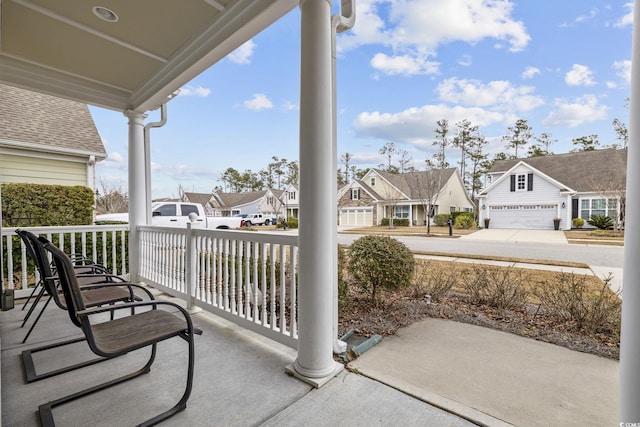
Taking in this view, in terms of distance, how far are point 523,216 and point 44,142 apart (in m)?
18.4

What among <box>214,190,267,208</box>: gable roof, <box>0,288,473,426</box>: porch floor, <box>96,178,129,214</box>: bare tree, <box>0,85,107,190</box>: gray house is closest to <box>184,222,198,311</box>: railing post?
<box>0,288,473,426</box>: porch floor

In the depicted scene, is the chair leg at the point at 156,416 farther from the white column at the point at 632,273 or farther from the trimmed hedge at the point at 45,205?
the trimmed hedge at the point at 45,205

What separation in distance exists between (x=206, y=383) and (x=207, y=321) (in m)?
1.18

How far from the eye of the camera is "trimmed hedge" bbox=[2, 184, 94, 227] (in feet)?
18.5

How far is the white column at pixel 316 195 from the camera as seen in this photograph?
188 centimetres

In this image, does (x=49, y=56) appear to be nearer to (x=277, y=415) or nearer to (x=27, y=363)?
(x=27, y=363)

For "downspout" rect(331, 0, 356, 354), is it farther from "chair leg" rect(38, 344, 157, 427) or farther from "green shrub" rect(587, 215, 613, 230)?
"green shrub" rect(587, 215, 613, 230)

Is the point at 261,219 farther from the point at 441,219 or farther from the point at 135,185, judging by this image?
the point at 135,185

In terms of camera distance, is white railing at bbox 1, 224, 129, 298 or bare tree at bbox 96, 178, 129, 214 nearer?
white railing at bbox 1, 224, 129, 298

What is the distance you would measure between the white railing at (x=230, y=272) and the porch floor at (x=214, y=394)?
1.09 ft

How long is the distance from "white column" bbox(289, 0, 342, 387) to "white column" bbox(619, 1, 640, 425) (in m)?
1.35

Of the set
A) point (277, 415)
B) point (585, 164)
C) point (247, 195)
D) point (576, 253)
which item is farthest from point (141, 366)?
point (247, 195)

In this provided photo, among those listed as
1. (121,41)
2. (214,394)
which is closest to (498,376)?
(214,394)

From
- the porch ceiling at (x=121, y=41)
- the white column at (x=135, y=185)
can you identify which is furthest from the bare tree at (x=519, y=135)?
the white column at (x=135, y=185)
